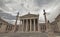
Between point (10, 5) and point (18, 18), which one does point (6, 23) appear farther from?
point (10, 5)

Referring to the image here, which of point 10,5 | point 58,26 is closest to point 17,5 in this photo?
point 10,5

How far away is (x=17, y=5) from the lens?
19500mm

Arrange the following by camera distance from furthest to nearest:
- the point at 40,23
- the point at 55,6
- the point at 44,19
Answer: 1. the point at 40,23
2. the point at 44,19
3. the point at 55,6

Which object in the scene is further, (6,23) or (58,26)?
(6,23)

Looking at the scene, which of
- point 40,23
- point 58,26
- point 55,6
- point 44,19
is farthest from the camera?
point 40,23

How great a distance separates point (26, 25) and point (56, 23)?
6.90m

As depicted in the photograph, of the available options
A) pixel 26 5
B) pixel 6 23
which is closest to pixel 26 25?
pixel 6 23

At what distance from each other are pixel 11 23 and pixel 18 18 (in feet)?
6.41

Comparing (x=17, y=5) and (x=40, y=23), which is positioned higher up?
(x=17, y=5)

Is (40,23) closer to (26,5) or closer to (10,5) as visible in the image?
(26,5)

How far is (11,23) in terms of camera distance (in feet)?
79.5

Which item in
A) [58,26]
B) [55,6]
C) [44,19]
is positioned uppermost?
[55,6]

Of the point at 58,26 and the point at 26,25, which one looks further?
the point at 26,25

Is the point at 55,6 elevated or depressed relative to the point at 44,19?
elevated
